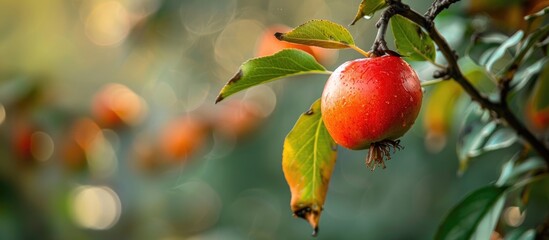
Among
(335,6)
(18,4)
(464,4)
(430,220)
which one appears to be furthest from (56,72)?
(464,4)

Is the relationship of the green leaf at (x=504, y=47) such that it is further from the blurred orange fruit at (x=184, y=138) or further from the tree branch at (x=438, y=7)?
the blurred orange fruit at (x=184, y=138)

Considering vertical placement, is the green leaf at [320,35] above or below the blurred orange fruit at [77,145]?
above

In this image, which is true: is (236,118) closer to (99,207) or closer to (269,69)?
(99,207)

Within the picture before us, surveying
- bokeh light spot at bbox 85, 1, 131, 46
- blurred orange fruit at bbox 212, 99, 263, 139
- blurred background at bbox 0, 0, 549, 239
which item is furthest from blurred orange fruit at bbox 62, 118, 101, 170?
bokeh light spot at bbox 85, 1, 131, 46

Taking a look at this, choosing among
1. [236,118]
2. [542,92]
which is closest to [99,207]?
[236,118]

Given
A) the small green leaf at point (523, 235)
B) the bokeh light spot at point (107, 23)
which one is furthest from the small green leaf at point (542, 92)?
the bokeh light spot at point (107, 23)

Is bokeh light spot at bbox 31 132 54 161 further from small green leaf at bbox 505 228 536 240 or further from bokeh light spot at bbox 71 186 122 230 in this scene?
small green leaf at bbox 505 228 536 240
